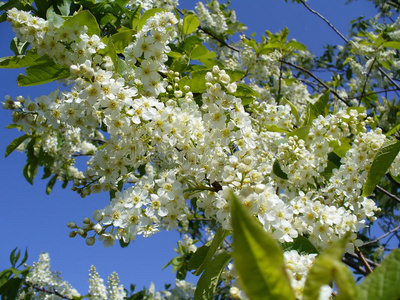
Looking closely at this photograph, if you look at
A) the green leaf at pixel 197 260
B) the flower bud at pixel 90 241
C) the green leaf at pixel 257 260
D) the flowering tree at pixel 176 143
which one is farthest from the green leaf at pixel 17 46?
the green leaf at pixel 257 260

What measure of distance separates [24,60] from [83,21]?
485mm

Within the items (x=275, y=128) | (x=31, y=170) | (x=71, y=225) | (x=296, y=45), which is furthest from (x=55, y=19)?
(x=296, y=45)

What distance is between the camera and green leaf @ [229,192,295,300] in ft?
1.91

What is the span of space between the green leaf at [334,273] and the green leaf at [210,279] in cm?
88

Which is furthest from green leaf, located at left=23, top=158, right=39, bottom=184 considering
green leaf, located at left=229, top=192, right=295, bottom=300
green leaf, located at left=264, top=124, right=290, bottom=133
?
green leaf, located at left=229, top=192, right=295, bottom=300

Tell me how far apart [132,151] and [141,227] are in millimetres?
448

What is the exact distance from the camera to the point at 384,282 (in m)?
0.62

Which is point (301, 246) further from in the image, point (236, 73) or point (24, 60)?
point (24, 60)

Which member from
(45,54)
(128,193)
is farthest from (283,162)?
(45,54)

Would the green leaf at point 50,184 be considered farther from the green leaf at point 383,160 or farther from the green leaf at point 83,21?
the green leaf at point 383,160

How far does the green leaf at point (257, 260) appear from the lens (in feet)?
1.91

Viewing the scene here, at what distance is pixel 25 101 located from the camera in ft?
6.14

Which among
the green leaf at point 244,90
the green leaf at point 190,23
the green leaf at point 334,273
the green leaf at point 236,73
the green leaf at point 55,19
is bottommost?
the green leaf at point 334,273

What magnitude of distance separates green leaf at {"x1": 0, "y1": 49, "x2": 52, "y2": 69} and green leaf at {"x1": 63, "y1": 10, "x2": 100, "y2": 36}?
279 millimetres
